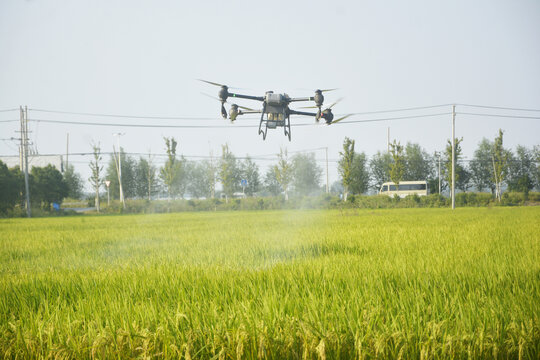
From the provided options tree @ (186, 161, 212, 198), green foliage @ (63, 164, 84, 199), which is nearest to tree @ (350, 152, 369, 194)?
tree @ (186, 161, 212, 198)

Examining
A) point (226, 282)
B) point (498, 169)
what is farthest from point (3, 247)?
point (498, 169)

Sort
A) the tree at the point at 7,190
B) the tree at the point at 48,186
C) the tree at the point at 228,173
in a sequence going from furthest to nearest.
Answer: the tree at the point at 228,173 < the tree at the point at 48,186 < the tree at the point at 7,190

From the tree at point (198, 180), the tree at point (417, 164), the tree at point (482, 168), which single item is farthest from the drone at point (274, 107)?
the tree at point (482, 168)

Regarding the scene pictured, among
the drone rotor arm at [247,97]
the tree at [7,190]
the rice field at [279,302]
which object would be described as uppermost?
the drone rotor arm at [247,97]

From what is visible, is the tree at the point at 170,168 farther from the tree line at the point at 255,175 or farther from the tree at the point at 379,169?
the tree at the point at 379,169

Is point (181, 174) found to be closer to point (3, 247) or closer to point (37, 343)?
point (3, 247)

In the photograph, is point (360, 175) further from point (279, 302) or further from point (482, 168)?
point (279, 302)

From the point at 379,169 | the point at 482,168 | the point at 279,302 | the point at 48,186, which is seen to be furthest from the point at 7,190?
the point at 482,168
